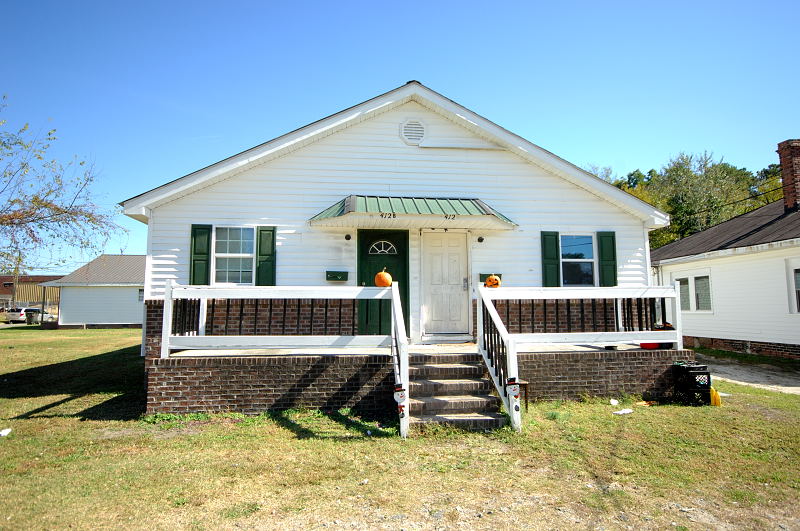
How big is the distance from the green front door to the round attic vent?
70.1 inches

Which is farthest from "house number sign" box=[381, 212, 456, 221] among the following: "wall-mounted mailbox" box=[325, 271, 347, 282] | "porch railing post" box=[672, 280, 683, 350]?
"porch railing post" box=[672, 280, 683, 350]

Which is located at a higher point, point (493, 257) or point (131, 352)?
point (493, 257)

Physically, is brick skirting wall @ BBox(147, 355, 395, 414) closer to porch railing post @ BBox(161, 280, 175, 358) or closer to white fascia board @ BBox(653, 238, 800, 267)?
porch railing post @ BBox(161, 280, 175, 358)

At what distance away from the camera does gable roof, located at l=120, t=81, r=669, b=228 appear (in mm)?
8594

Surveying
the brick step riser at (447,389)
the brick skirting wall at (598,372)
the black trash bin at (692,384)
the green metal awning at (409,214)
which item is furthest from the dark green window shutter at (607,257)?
the brick step riser at (447,389)

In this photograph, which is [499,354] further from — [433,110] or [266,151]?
[266,151]

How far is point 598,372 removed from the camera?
23.3ft

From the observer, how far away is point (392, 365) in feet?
21.8

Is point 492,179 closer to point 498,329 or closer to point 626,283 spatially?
point 626,283

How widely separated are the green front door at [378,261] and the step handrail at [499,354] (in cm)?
247

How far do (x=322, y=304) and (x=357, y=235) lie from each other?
1464mm

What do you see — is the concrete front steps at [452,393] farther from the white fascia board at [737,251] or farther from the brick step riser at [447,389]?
the white fascia board at [737,251]

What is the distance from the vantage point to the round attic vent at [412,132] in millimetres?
9398

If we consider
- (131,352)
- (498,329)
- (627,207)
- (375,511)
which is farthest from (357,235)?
(131,352)
